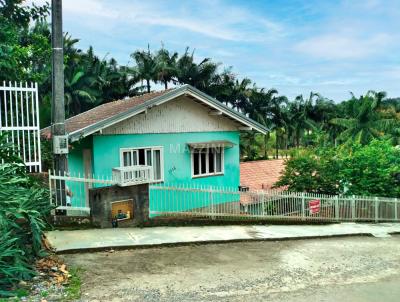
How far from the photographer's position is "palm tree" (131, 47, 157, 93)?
128 ft

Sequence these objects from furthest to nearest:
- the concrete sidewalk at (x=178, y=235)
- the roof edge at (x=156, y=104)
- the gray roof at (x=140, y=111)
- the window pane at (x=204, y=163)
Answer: the window pane at (x=204, y=163) < the gray roof at (x=140, y=111) < the roof edge at (x=156, y=104) < the concrete sidewalk at (x=178, y=235)

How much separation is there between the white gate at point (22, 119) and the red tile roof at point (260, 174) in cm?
1450

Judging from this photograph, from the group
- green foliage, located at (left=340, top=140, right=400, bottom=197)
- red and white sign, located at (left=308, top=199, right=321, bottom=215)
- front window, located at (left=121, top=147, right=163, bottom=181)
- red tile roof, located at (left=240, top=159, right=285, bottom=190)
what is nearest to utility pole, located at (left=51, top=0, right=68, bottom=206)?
front window, located at (left=121, top=147, right=163, bottom=181)

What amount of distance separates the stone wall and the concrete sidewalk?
0.88 feet

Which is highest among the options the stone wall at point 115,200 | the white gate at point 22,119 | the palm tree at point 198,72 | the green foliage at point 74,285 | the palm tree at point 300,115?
the palm tree at point 198,72

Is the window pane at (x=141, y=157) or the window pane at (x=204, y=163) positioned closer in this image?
the window pane at (x=141, y=157)

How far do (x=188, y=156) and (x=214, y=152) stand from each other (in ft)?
4.27

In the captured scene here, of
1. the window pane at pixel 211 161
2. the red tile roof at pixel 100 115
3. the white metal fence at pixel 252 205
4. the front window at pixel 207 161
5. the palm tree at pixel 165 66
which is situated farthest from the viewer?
the palm tree at pixel 165 66

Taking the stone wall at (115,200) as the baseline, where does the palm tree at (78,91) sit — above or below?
above

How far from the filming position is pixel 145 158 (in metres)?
13.6

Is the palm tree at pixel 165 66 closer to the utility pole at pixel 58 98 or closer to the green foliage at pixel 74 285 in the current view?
the utility pole at pixel 58 98

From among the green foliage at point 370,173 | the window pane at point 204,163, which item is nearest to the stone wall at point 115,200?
the window pane at point 204,163

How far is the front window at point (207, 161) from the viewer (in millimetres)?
14992

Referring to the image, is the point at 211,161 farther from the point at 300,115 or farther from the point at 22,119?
the point at 300,115
